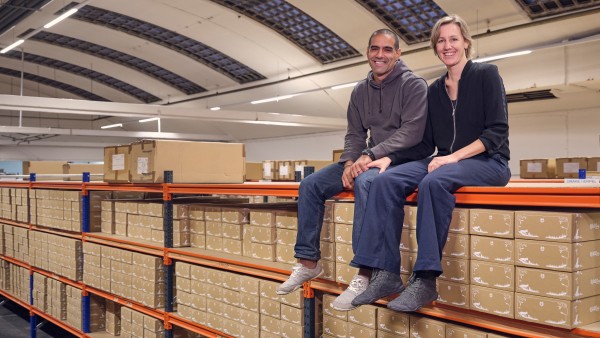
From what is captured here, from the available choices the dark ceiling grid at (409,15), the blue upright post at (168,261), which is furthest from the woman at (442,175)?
the dark ceiling grid at (409,15)

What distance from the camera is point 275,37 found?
16.7 metres

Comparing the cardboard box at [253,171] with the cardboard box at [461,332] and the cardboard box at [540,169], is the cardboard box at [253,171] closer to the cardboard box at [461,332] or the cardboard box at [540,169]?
the cardboard box at [540,169]

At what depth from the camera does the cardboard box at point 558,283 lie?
2297 millimetres

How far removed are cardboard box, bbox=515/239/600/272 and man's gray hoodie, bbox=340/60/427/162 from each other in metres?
0.83

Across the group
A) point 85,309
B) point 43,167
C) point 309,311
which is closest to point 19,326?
point 85,309

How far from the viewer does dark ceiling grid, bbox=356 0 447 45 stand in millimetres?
13359

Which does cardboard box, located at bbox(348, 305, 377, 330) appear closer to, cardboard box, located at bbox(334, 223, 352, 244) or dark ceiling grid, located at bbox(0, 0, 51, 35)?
cardboard box, located at bbox(334, 223, 352, 244)

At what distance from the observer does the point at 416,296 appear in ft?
8.29

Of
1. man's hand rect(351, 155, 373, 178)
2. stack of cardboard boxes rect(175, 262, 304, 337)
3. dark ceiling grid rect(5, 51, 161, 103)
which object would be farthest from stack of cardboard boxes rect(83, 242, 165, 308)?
dark ceiling grid rect(5, 51, 161, 103)

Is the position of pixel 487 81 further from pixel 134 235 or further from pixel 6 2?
pixel 6 2

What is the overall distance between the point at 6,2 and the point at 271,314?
31.5 ft

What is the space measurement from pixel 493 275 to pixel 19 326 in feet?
24.7

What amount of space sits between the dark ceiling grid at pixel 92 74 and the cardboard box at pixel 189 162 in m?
19.4

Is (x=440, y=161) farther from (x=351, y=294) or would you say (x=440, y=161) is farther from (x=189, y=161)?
(x=189, y=161)
